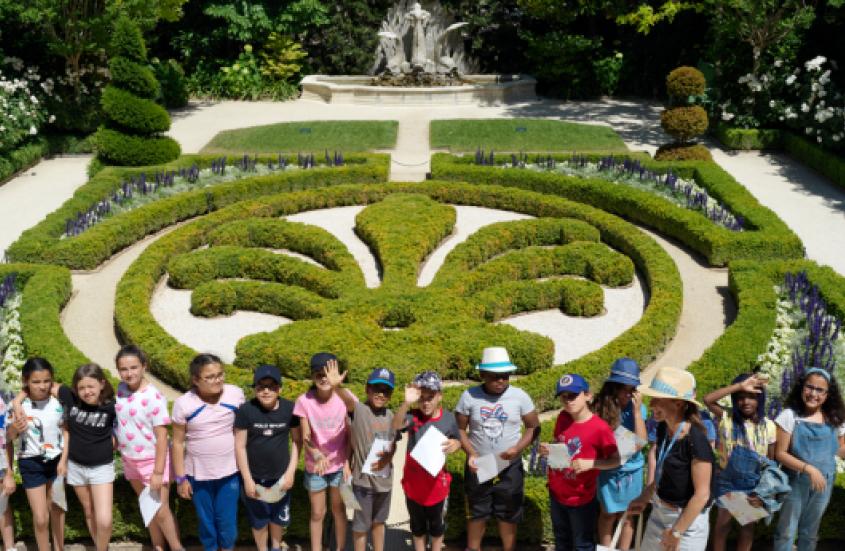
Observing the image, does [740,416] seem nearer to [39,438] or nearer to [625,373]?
[625,373]

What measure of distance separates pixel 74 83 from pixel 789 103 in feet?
64.5

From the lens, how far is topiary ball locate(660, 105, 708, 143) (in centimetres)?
2069

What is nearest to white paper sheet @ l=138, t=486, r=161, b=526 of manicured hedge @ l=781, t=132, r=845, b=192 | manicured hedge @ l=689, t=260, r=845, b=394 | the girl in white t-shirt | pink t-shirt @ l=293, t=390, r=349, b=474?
the girl in white t-shirt

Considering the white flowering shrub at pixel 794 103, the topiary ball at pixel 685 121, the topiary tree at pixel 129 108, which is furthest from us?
the white flowering shrub at pixel 794 103

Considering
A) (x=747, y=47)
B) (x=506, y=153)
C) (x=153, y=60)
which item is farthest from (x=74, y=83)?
(x=747, y=47)

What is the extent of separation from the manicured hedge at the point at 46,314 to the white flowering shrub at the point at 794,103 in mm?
16974

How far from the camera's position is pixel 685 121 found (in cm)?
2069

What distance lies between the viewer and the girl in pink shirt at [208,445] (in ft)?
23.4

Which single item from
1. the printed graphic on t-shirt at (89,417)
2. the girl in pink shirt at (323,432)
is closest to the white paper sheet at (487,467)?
the girl in pink shirt at (323,432)

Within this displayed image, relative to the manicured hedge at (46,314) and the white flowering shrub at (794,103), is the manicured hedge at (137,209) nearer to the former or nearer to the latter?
the manicured hedge at (46,314)

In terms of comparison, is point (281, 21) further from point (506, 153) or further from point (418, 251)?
point (418, 251)

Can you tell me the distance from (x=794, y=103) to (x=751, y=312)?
1358cm

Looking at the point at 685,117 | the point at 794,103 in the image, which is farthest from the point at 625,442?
the point at 794,103

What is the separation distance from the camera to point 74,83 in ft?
84.6
